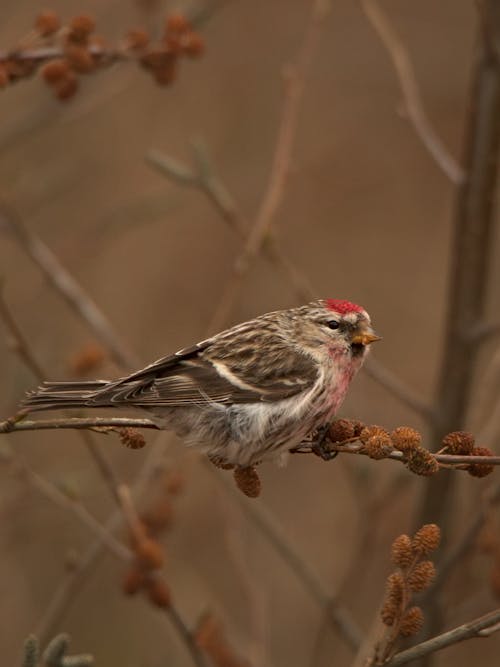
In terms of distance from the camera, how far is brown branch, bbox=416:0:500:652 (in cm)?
433

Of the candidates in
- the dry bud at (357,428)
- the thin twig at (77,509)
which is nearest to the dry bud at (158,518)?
the thin twig at (77,509)

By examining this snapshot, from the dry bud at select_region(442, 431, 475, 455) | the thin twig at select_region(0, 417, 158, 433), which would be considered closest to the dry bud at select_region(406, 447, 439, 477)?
the dry bud at select_region(442, 431, 475, 455)

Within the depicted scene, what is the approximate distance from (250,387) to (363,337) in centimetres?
42

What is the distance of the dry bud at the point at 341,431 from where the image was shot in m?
3.11

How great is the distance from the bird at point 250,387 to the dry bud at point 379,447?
2.19ft

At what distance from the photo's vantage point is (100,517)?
22.7 ft

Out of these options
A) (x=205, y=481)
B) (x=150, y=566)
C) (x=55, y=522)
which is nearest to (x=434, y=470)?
(x=150, y=566)

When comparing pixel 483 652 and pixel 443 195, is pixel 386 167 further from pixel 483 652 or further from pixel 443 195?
pixel 483 652

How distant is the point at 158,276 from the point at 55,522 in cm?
209

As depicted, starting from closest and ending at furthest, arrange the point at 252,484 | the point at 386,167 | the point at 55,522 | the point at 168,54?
the point at 252,484 < the point at 168,54 < the point at 55,522 < the point at 386,167

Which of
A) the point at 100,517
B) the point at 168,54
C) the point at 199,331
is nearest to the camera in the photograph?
the point at 168,54

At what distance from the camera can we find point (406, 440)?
2668 mm

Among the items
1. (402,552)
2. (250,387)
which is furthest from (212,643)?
(402,552)

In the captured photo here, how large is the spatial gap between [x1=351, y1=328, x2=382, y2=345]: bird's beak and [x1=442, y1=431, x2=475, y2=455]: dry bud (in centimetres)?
93
